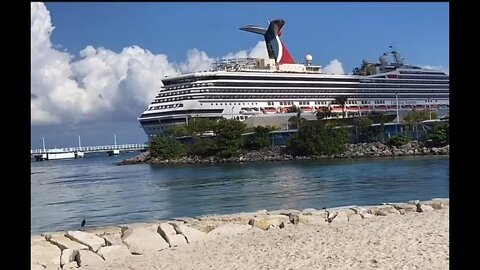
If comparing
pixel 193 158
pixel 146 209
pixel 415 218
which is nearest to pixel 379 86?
pixel 193 158

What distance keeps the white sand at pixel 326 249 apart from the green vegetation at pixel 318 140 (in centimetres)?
3235

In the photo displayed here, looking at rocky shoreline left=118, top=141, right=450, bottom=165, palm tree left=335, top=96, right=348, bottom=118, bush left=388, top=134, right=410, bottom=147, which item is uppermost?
palm tree left=335, top=96, right=348, bottom=118

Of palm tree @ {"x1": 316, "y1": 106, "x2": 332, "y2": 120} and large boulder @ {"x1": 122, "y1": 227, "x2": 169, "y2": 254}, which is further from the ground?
palm tree @ {"x1": 316, "y1": 106, "x2": 332, "y2": 120}

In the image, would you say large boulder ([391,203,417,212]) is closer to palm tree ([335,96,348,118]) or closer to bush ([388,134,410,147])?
bush ([388,134,410,147])

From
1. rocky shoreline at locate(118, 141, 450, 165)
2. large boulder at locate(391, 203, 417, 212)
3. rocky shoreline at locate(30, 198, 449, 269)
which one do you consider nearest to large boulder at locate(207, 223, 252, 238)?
rocky shoreline at locate(30, 198, 449, 269)

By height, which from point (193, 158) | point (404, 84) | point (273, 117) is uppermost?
point (404, 84)

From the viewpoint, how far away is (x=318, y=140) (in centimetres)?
3822

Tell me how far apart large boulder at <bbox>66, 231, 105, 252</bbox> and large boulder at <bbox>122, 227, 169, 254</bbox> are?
0.24 metres

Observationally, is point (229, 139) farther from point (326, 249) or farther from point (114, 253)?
point (326, 249)

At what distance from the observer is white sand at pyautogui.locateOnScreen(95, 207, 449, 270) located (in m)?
3.82

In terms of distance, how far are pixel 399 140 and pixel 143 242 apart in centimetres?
3491
